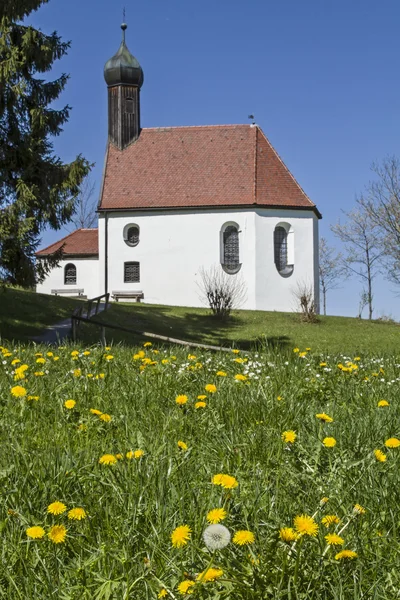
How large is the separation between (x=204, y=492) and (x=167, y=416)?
1437 millimetres

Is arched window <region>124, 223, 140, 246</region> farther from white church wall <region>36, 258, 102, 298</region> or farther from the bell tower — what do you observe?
the bell tower

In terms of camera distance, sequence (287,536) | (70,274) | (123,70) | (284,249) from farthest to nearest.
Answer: (70,274)
(123,70)
(284,249)
(287,536)

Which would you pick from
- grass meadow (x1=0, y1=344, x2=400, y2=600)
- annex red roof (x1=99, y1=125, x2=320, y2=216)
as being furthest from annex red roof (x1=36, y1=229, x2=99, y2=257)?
grass meadow (x1=0, y1=344, x2=400, y2=600)

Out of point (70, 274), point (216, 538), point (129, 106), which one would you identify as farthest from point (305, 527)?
point (70, 274)

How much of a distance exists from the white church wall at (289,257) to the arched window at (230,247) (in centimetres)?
132

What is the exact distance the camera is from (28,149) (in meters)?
17.8

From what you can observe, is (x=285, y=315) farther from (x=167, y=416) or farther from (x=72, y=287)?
(x=167, y=416)

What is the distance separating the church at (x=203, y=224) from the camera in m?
39.6

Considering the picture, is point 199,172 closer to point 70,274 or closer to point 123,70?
point 123,70

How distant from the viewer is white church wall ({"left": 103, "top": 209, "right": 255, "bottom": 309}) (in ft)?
130

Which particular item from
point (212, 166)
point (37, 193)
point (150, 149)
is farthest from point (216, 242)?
point (37, 193)

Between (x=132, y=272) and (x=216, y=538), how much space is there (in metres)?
38.9

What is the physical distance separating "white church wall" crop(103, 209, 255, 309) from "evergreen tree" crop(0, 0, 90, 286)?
71.0 ft

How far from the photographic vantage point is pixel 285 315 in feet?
109
